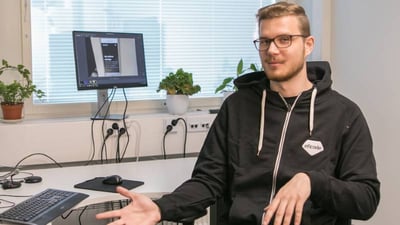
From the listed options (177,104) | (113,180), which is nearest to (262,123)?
(113,180)

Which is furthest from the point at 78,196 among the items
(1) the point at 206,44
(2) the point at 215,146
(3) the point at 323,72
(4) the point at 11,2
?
(1) the point at 206,44

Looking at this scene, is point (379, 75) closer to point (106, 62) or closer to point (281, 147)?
point (281, 147)

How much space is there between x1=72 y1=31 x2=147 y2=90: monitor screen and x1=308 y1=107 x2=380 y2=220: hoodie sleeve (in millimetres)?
1576

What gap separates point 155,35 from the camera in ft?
10.6

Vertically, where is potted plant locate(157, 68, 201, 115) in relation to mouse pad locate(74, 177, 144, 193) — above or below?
above

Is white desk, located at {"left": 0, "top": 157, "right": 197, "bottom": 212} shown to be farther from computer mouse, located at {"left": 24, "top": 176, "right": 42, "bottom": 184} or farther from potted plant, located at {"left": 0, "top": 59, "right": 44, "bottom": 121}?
potted plant, located at {"left": 0, "top": 59, "right": 44, "bottom": 121}

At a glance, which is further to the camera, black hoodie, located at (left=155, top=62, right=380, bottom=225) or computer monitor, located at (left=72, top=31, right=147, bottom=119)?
computer monitor, located at (left=72, top=31, right=147, bottom=119)

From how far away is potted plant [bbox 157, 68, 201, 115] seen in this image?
306 cm

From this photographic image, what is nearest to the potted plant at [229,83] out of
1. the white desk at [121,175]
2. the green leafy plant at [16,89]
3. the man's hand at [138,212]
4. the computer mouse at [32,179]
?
the white desk at [121,175]

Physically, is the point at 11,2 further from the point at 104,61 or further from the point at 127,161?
the point at 127,161

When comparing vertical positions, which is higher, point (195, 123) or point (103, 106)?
point (103, 106)

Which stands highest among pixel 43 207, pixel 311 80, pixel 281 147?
pixel 311 80

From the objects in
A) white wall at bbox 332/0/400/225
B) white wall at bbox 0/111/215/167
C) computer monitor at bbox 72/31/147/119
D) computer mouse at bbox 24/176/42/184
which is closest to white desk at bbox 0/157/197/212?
computer mouse at bbox 24/176/42/184

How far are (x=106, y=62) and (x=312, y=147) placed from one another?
1566 mm
